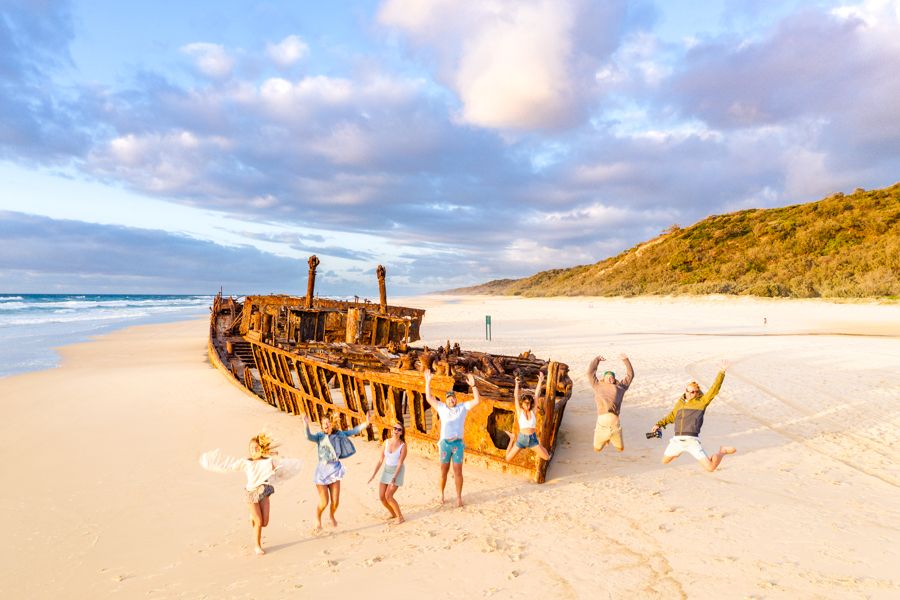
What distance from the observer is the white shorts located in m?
7.59

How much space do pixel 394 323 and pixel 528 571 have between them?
50.2 ft

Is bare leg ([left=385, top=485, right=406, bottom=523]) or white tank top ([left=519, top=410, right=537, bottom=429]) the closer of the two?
bare leg ([left=385, top=485, right=406, bottom=523])

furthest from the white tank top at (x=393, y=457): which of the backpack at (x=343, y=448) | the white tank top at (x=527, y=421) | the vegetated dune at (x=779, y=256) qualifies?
the vegetated dune at (x=779, y=256)

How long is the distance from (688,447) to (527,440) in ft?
7.43

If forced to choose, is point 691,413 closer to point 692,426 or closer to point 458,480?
point 692,426

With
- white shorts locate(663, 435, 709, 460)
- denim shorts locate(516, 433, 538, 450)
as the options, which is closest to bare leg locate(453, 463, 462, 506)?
denim shorts locate(516, 433, 538, 450)

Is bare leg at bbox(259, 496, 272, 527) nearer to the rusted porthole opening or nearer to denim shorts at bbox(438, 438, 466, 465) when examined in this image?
denim shorts at bbox(438, 438, 466, 465)

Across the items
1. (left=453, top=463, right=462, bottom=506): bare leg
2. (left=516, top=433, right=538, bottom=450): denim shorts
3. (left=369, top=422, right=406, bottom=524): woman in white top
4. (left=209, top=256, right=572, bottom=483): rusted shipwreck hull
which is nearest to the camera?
(left=369, top=422, right=406, bottom=524): woman in white top

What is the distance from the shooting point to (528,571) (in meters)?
6.06

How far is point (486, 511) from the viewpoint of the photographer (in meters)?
7.64

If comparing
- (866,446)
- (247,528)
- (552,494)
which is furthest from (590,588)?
(866,446)

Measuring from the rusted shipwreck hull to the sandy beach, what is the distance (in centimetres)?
52

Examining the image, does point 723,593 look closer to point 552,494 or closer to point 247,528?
point 552,494

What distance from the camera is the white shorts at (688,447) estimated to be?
759 cm
